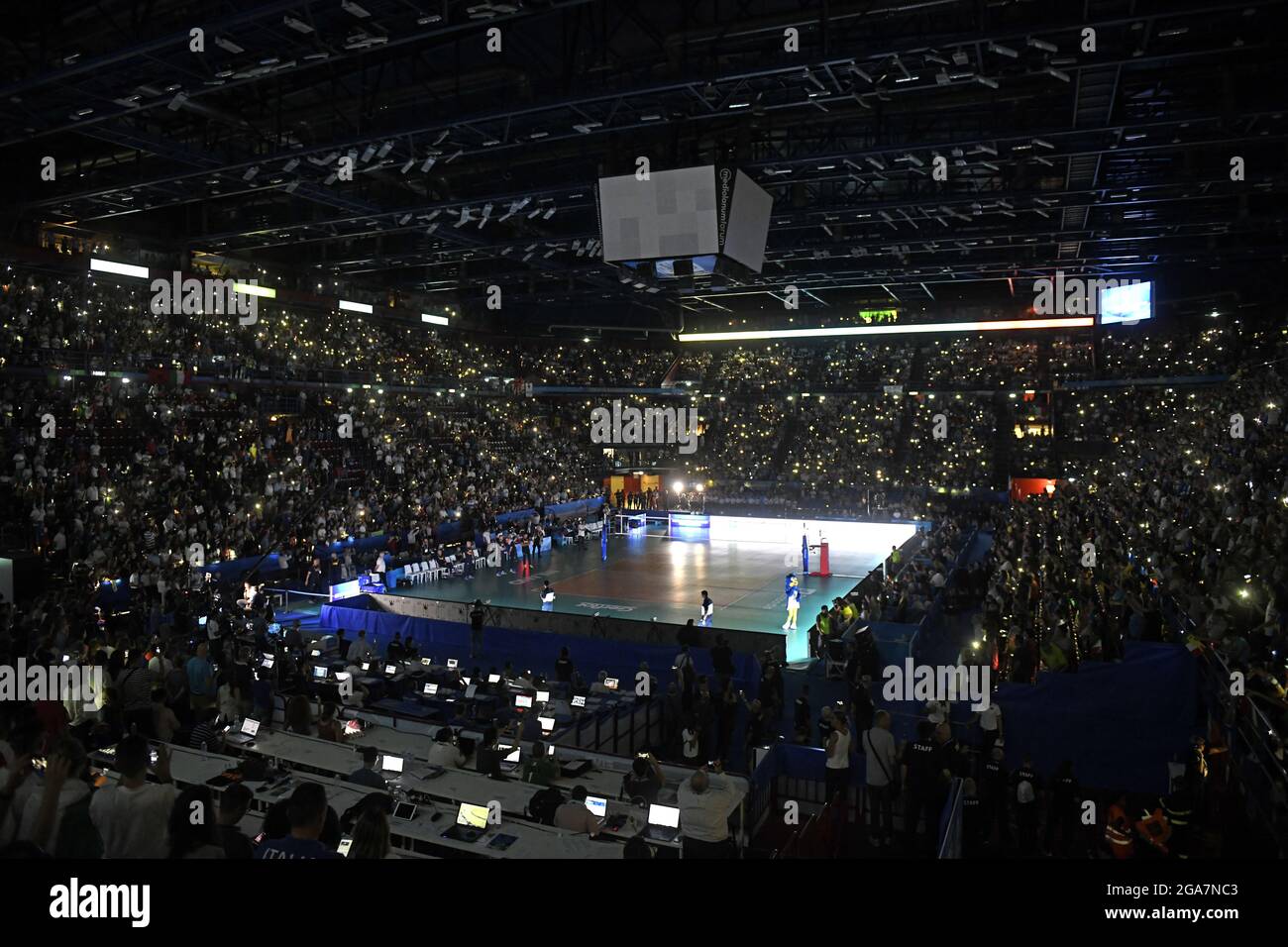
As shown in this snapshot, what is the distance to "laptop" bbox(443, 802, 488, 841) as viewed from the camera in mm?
5926

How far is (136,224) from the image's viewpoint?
2534cm

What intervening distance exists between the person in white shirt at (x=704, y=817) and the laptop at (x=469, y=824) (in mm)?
1559

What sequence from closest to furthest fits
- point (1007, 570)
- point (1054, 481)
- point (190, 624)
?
1. point (190, 624)
2. point (1007, 570)
3. point (1054, 481)

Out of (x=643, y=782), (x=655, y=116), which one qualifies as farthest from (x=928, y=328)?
(x=643, y=782)

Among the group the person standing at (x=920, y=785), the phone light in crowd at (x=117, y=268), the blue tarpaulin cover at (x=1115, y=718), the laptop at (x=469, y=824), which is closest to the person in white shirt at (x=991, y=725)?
the blue tarpaulin cover at (x=1115, y=718)

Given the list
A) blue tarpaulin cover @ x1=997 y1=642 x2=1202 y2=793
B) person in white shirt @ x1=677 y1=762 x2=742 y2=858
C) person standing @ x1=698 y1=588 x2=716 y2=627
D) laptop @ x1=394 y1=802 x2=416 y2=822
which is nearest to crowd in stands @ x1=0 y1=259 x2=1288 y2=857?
blue tarpaulin cover @ x1=997 y1=642 x2=1202 y2=793

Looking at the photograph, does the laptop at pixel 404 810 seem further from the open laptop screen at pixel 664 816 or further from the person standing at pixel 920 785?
the person standing at pixel 920 785

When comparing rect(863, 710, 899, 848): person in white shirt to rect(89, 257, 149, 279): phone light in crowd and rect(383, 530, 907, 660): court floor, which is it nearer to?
rect(383, 530, 907, 660): court floor

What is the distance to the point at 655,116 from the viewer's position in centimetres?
1392

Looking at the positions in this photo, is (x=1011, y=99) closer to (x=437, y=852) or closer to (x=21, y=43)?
(x=437, y=852)

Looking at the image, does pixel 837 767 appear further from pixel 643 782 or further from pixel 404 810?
pixel 404 810

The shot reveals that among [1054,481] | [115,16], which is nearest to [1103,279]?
[1054,481]

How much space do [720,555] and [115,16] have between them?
79.9 feet

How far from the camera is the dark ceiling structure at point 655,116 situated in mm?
11711
